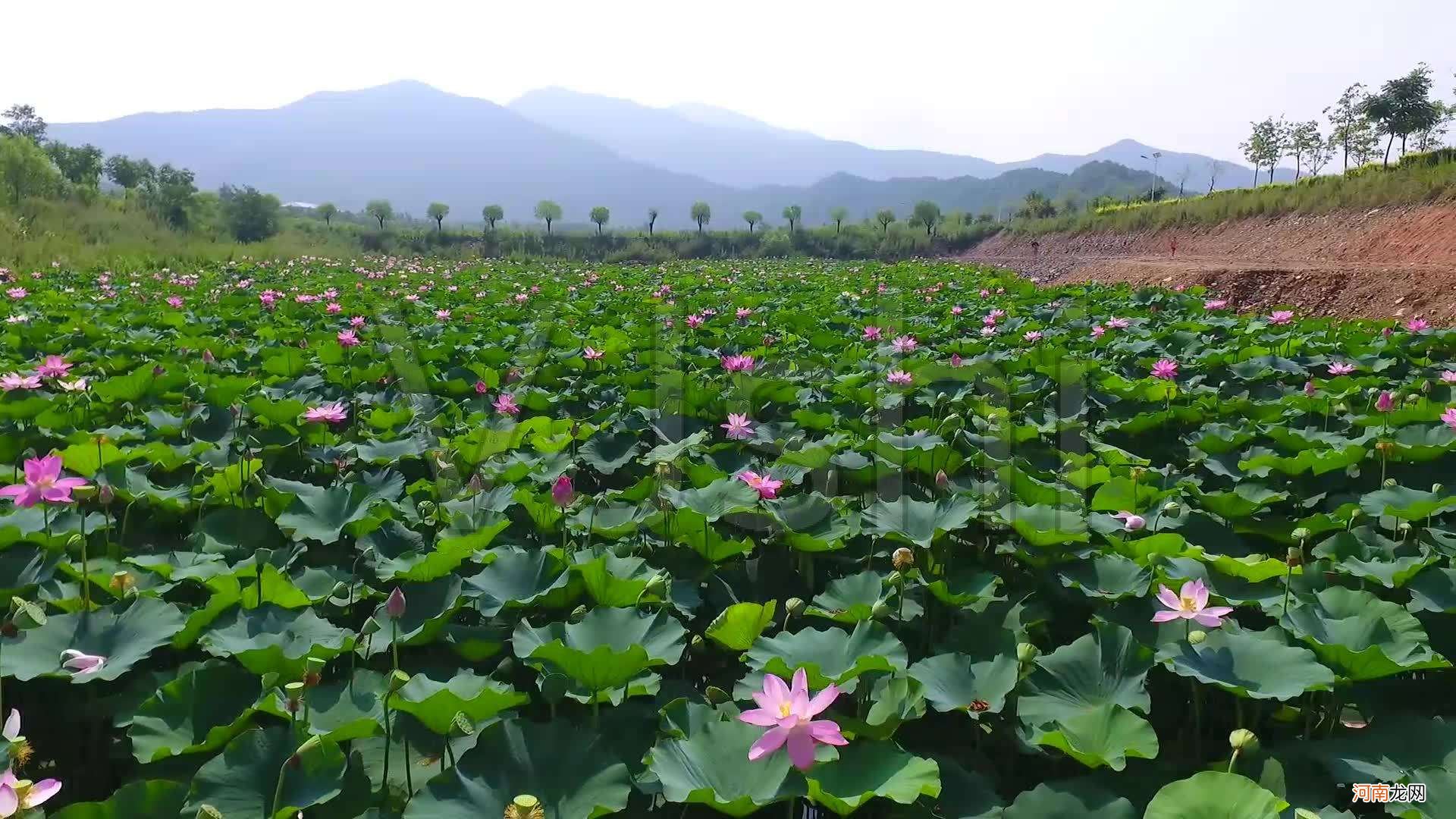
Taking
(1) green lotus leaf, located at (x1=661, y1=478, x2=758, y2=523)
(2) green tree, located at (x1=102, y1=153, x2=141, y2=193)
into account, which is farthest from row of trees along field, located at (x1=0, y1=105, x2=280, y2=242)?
(1) green lotus leaf, located at (x1=661, y1=478, x2=758, y2=523)

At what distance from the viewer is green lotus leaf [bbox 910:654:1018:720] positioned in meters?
1.56

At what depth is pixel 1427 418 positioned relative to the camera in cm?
313

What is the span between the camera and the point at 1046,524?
83.2 inches

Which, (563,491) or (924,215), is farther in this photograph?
(924,215)

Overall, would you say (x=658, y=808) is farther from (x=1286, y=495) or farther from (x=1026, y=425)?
(x=1026, y=425)

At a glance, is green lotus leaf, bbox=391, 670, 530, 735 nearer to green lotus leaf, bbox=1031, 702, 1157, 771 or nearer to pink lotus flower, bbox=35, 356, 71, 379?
green lotus leaf, bbox=1031, 702, 1157, 771

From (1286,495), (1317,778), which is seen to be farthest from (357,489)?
(1286,495)

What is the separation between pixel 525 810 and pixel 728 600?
39.6 inches

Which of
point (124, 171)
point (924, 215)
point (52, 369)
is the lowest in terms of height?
point (52, 369)

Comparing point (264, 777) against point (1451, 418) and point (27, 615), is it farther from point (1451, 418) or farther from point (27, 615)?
point (1451, 418)

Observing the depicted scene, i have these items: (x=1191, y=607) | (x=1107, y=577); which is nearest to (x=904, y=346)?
(x=1107, y=577)

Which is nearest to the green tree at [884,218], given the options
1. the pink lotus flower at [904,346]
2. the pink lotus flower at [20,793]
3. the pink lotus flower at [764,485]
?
the pink lotus flower at [904,346]

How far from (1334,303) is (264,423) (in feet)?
37.6

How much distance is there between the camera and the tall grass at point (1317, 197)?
18350 mm
